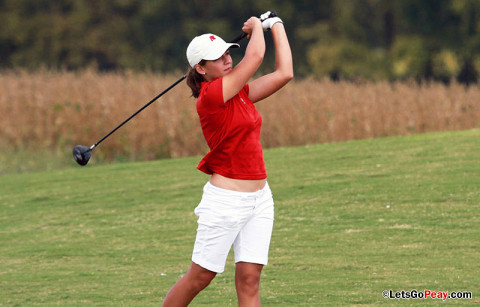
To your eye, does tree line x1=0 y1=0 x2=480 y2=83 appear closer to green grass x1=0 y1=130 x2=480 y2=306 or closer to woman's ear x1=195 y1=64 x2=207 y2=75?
green grass x1=0 y1=130 x2=480 y2=306

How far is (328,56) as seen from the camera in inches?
1387

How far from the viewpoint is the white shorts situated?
4.33 meters

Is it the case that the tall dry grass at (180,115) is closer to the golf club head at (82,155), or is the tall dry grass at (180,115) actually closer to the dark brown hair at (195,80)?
the golf club head at (82,155)

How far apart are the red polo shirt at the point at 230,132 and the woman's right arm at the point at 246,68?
0.13ft

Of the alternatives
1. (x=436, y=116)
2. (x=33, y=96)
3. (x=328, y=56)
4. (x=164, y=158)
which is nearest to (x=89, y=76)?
(x=33, y=96)

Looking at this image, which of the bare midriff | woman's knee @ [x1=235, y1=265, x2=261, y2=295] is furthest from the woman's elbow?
woman's knee @ [x1=235, y1=265, x2=261, y2=295]

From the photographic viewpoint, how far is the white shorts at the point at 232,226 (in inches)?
171

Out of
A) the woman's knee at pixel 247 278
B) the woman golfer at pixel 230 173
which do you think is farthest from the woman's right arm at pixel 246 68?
the woman's knee at pixel 247 278

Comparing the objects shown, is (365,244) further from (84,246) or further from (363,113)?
(363,113)

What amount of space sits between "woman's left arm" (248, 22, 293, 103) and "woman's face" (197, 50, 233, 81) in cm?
20

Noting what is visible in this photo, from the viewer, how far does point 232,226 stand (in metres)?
4.35

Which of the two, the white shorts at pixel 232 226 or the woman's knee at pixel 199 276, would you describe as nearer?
the white shorts at pixel 232 226

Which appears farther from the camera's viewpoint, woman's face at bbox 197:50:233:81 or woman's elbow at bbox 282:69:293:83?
woman's elbow at bbox 282:69:293:83

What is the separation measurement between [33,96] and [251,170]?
13414 mm
